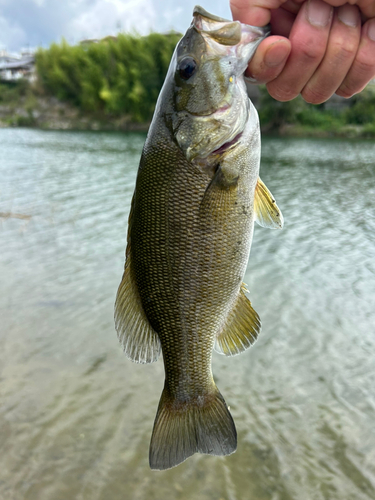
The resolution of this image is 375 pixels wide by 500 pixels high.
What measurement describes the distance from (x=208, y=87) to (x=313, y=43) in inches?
18.4

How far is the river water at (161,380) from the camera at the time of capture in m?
3.32

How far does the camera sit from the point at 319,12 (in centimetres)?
159

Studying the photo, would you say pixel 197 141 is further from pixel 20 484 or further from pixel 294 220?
pixel 294 220

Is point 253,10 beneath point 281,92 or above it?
above

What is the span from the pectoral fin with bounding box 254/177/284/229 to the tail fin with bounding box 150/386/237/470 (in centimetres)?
95

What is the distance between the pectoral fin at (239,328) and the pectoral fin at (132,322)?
38 centimetres

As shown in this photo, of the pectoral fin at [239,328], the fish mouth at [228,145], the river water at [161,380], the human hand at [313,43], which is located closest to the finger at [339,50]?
the human hand at [313,43]

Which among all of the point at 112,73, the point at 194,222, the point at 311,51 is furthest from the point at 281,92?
the point at 112,73

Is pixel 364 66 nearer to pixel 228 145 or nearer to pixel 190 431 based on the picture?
pixel 228 145

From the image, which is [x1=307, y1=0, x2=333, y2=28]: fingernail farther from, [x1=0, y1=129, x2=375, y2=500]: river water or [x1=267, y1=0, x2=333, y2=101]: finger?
[x1=0, y1=129, x2=375, y2=500]: river water

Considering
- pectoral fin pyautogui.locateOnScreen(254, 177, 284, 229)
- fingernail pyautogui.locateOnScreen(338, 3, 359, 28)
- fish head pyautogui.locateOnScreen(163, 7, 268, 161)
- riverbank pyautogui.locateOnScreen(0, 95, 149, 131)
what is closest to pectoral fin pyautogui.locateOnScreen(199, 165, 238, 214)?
fish head pyautogui.locateOnScreen(163, 7, 268, 161)

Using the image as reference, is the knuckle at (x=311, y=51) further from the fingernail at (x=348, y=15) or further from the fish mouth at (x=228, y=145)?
the fish mouth at (x=228, y=145)

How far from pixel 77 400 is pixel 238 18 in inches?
149

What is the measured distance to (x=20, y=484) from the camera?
10.4ft
